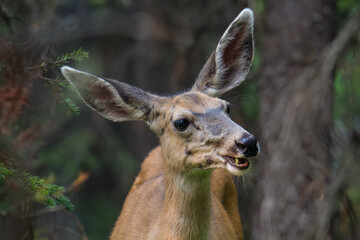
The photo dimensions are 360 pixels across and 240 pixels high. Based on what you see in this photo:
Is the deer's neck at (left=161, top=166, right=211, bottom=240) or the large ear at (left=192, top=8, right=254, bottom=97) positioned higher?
the large ear at (left=192, top=8, right=254, bottom=97)

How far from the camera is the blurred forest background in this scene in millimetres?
5547

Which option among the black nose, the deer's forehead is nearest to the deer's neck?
the deer's forehead

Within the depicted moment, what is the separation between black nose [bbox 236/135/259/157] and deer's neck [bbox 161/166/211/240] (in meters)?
0.70

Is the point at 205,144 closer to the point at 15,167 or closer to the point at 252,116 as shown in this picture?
the point at 15,167

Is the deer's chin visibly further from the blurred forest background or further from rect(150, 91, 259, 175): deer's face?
the blurred forest background

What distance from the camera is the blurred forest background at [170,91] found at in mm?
5547

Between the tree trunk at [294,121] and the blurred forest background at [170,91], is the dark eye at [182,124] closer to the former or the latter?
the blurred forest background at [170,91]

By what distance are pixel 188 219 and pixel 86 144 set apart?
21.6 feet

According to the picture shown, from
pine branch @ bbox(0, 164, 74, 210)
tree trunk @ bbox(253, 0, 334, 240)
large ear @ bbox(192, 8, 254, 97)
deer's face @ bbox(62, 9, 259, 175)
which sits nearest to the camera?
A: pine branch @ bbox(0, 164, 74, 210)

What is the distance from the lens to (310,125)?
6348 mm

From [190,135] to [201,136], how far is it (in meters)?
0.13

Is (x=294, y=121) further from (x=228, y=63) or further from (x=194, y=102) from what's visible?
(x=194, y=102)

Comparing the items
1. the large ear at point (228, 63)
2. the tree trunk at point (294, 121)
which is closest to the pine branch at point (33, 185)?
the large ear at point (228, 63)

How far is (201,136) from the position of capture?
211 inches
